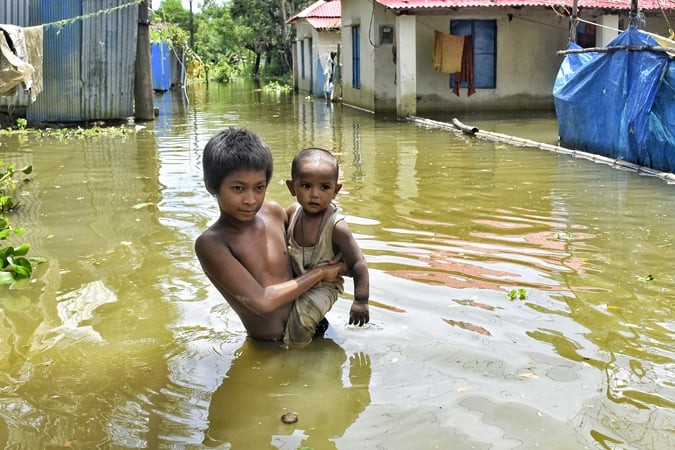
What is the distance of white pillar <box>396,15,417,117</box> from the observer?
17.2m

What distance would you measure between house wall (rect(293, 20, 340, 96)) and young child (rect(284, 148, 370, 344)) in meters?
24.2

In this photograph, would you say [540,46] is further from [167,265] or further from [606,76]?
[167,265]

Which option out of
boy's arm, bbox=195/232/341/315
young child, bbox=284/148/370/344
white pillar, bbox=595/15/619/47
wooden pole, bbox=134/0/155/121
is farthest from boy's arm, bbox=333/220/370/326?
white pillar, bbox=595/15/619/47

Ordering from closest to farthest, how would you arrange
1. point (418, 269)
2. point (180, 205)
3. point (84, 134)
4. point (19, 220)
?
point (418, 269) < point (19, 220) < point (180, 205) < point (84, 134)

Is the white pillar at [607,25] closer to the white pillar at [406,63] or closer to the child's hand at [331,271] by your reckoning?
the white pillar at [406,63]

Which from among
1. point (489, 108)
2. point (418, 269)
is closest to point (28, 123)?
point (489, 108)

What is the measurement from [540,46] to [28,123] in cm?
1239

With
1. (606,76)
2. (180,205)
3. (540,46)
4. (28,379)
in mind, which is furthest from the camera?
(540,46)

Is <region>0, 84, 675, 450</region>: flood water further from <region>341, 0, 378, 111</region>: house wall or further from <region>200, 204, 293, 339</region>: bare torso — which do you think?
<region>341, 0, 378, 111</region>: house wall

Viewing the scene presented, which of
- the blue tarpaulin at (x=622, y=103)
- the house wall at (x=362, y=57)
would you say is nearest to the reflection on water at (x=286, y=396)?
the blue tarpaulin at (x=622, y=103)

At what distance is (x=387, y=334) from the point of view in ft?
13.5

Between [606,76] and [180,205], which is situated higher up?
[606,76]

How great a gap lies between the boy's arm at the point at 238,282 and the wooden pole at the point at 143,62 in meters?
13.4

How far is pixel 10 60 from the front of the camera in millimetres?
8422
